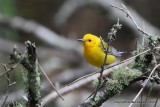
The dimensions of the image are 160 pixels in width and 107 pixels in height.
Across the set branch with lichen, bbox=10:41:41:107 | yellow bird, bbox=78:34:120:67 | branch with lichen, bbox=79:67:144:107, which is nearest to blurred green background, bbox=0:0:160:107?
yellow bird, bbox=78:34:120:67

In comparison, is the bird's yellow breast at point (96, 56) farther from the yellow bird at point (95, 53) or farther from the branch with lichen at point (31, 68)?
the branch with lichen at point (31, 68)

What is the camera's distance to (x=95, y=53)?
12.3 feet

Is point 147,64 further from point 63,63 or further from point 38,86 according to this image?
point 63,63

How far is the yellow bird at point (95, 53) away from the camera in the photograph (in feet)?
12.1

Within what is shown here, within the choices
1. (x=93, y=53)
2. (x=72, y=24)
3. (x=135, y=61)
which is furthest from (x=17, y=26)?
(x=135, y=61)

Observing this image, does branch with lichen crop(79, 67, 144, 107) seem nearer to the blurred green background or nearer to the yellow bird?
the yellow bird

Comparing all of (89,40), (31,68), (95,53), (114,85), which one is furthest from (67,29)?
(31,68)

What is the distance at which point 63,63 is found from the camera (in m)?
7.48

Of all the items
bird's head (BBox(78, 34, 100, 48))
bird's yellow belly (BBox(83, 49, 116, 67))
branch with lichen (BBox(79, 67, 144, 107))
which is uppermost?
bird's head (BBox(78, 34, 100, 48))

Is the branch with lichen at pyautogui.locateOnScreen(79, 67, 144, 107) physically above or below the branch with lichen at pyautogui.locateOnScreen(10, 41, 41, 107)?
below

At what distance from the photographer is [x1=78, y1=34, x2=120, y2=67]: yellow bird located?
3674 mm

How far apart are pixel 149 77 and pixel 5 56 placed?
494 cm

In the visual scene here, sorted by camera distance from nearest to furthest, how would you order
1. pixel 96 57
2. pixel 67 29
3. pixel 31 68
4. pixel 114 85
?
pixel 31 68, pixel 114 85, pixel 96 57, pixel 67 29

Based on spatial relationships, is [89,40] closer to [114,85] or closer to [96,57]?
[96,57]
